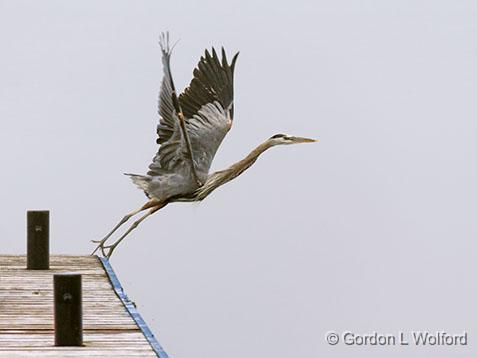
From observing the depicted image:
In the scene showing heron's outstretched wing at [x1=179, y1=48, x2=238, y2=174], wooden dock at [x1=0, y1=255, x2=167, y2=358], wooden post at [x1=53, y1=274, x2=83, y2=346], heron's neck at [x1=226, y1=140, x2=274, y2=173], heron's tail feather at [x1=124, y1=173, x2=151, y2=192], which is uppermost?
heron's outstretched wing at [x1=179, y1=48, x2=238, y2=174]

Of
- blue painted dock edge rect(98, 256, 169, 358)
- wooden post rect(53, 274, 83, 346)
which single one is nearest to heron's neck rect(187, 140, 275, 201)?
blue painted dock edge rect(98, 256, 169, 358)

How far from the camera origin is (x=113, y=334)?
10039 mm

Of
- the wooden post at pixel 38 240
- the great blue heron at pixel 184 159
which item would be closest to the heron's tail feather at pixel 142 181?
the great blue heron at pixel 184 159

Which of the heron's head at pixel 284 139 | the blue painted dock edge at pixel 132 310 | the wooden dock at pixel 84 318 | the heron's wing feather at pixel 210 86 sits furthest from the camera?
the heron's wing feather at pixel 210 86

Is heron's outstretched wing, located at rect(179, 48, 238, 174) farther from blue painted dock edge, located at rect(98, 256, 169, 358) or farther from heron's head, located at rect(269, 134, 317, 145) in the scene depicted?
blue painted dock edge, located at rect(98, 256, 169, 358)

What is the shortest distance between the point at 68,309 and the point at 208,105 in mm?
6829

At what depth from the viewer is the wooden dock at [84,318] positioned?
9.31 m

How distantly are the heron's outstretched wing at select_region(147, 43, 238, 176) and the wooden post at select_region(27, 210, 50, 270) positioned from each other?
1.57 metres

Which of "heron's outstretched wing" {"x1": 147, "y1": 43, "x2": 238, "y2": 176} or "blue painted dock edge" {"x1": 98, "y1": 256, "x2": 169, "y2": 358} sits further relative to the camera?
"heron's outstretched wing" {"x1": 147, "y1": 43, "x2": 238, "y2": 176}

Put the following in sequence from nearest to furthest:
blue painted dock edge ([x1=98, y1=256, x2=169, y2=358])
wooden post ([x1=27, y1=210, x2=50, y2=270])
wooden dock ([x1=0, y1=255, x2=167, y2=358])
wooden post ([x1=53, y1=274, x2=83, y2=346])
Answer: blue painted dock edge ([x1=98, y1=256, x2=169, y2=358]) → wooden dock ([x1=0, y1=255, x2=167, y2=358]) → wooden post ([x1=53, y1=274, x2=83, y2=346]) → wooden post ([x1=27, y1=210, x2=50, y2=270])

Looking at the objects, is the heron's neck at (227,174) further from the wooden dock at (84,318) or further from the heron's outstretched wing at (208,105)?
the wooden dock at (84,318)

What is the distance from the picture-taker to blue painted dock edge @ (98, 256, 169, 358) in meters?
9.16

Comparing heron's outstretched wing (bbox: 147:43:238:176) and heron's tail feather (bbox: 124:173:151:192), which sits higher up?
heron's outstretched wing (bbox: 147:43:238:176)

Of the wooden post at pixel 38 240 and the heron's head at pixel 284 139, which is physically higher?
the heron's head at pixel 284 139
